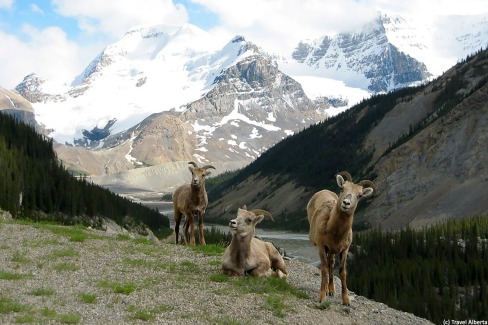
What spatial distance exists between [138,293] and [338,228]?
6.14 meters

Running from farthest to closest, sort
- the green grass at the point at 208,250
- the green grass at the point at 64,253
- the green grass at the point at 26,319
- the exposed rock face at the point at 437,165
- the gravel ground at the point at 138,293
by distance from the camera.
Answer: the exposed rock face at the point at 437,165, the green grass at the point at 208,250, the green grass at the point at 64,253, the gravel ground at the point at 138,293, the green grass at the point at 26,319

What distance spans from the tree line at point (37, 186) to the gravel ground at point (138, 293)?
2475 cm

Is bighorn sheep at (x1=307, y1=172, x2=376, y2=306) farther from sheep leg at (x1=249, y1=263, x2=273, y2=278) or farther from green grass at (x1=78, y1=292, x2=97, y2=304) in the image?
green grass at (x1=78, y1=292, x2=97, y2=304)

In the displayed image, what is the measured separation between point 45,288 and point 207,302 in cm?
442

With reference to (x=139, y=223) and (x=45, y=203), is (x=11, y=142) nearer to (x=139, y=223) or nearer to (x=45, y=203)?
(x=45, y=203)

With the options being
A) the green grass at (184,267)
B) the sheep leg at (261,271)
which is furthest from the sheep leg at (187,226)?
the sheep leg at (261,271)

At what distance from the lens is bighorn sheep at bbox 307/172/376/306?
52.6 ft

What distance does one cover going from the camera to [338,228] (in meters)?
16.7

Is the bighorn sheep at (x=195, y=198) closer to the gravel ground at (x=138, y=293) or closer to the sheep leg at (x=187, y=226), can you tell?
the sheep leg at (x=187, y=226)

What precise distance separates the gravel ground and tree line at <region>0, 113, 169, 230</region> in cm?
2475

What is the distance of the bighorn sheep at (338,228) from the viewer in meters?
16.0

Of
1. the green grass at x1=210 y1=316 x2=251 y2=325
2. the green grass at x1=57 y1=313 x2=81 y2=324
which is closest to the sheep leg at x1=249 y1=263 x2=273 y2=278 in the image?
the green grass at x1=210 y1=316 x2=251 y2=325

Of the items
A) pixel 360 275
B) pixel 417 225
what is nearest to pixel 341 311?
pixel 360 275

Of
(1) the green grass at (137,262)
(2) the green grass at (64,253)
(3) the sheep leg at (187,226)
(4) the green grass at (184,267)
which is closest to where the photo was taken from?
(4) the green grass at (184,267)
